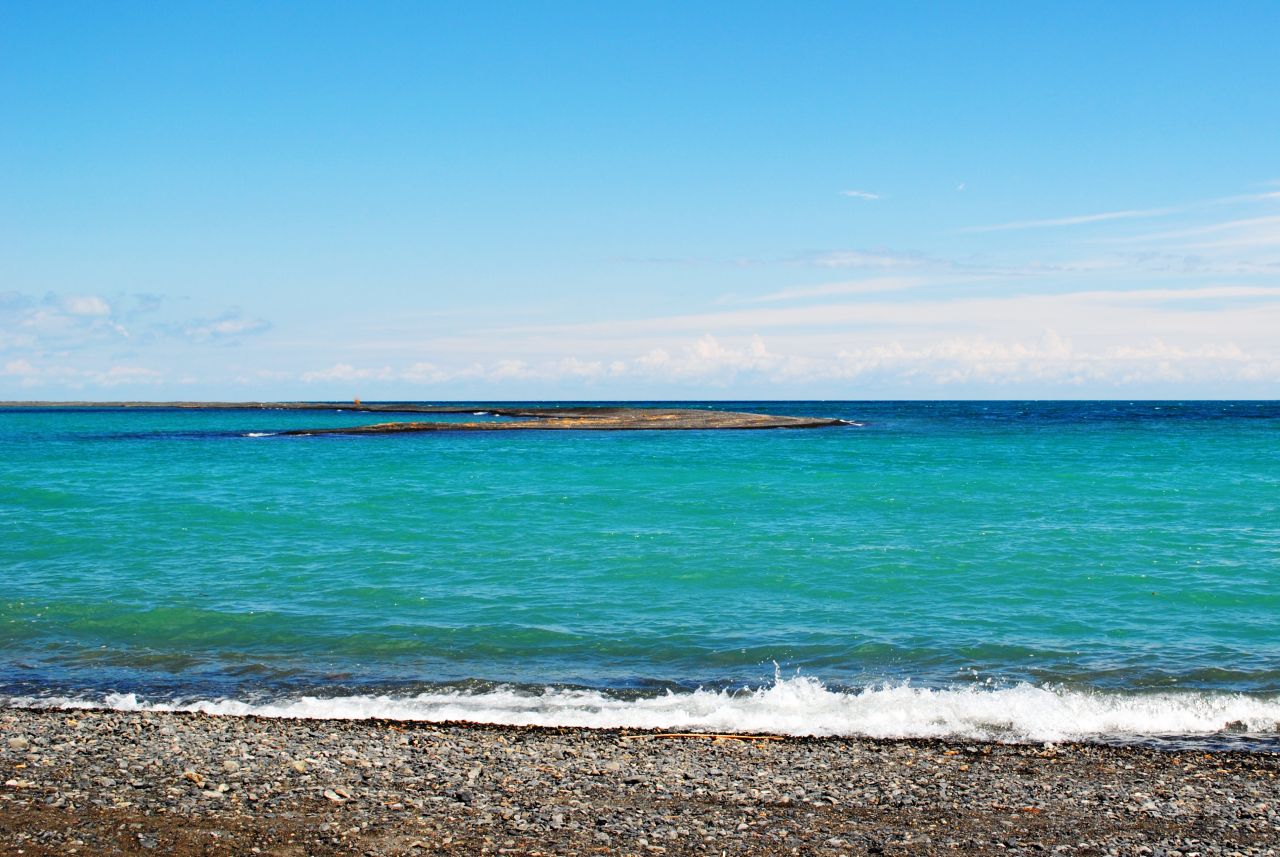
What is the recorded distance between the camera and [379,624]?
55.8 ft

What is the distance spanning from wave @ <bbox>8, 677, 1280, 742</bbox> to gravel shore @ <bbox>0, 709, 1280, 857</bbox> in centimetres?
76

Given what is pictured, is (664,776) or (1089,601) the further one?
(1089,601)

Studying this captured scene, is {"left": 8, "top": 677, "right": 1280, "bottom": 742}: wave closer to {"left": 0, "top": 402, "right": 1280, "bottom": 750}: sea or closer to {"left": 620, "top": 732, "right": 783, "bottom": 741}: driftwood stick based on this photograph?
{"left": 0, "top": 402, "right": 1280, "bottom": 750}: sea

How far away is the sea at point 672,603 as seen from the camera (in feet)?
41.6

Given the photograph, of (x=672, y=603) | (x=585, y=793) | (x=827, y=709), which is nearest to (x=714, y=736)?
(x=827, y=709)

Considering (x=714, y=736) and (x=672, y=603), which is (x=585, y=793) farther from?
(x=672, y=603)

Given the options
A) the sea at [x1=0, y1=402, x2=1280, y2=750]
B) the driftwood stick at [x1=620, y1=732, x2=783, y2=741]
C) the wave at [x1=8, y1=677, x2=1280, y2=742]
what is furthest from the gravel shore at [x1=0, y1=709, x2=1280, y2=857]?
the sea at [x1=0, y1=402, x2=1280, y2=750]

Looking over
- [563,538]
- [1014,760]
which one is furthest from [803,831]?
[563,538]

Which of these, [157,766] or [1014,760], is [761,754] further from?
[157,766]

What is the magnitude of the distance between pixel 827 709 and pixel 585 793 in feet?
14.8

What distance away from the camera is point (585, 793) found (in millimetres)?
9047

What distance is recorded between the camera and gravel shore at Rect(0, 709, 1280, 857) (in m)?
7.86

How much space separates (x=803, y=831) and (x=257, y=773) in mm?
5122

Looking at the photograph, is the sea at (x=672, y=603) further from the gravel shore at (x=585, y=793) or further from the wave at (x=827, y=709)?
the gravel shore at (x=585, y=793)
